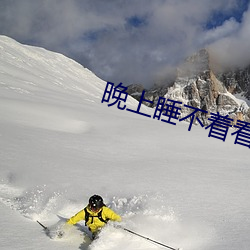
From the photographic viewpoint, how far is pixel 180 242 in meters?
4.97

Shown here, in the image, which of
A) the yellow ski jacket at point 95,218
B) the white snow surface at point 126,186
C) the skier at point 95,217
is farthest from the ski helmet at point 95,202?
the white snow surface at point 126,186

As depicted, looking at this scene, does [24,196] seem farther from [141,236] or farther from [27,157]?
[141,236]

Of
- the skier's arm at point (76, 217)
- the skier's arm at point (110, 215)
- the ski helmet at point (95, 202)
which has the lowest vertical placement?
the skier's arm at point (76, 217)

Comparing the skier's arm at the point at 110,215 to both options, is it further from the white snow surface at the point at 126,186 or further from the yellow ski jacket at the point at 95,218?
the white snow surface at the point at 126,186

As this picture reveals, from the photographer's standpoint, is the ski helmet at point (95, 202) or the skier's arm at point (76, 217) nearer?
the ski helmet at point (95, 202)

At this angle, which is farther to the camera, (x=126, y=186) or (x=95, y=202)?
(x=126, y=186)

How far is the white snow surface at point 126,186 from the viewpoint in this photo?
16.5 ft

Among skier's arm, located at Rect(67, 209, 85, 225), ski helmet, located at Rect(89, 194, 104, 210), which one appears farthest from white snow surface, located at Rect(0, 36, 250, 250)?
ski helmet, located at Rect(89, 194, 104, 210)

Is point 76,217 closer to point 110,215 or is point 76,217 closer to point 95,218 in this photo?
point 95,218

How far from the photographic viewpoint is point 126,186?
7.30 metres

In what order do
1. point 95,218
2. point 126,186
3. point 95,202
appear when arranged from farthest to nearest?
point 126,186 < point 95,218 < point 95,202

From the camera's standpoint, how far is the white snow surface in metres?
5.03

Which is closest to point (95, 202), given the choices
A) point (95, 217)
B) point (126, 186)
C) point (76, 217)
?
point (95, 217)

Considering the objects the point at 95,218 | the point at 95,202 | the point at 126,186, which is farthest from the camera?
the point at 126,186
